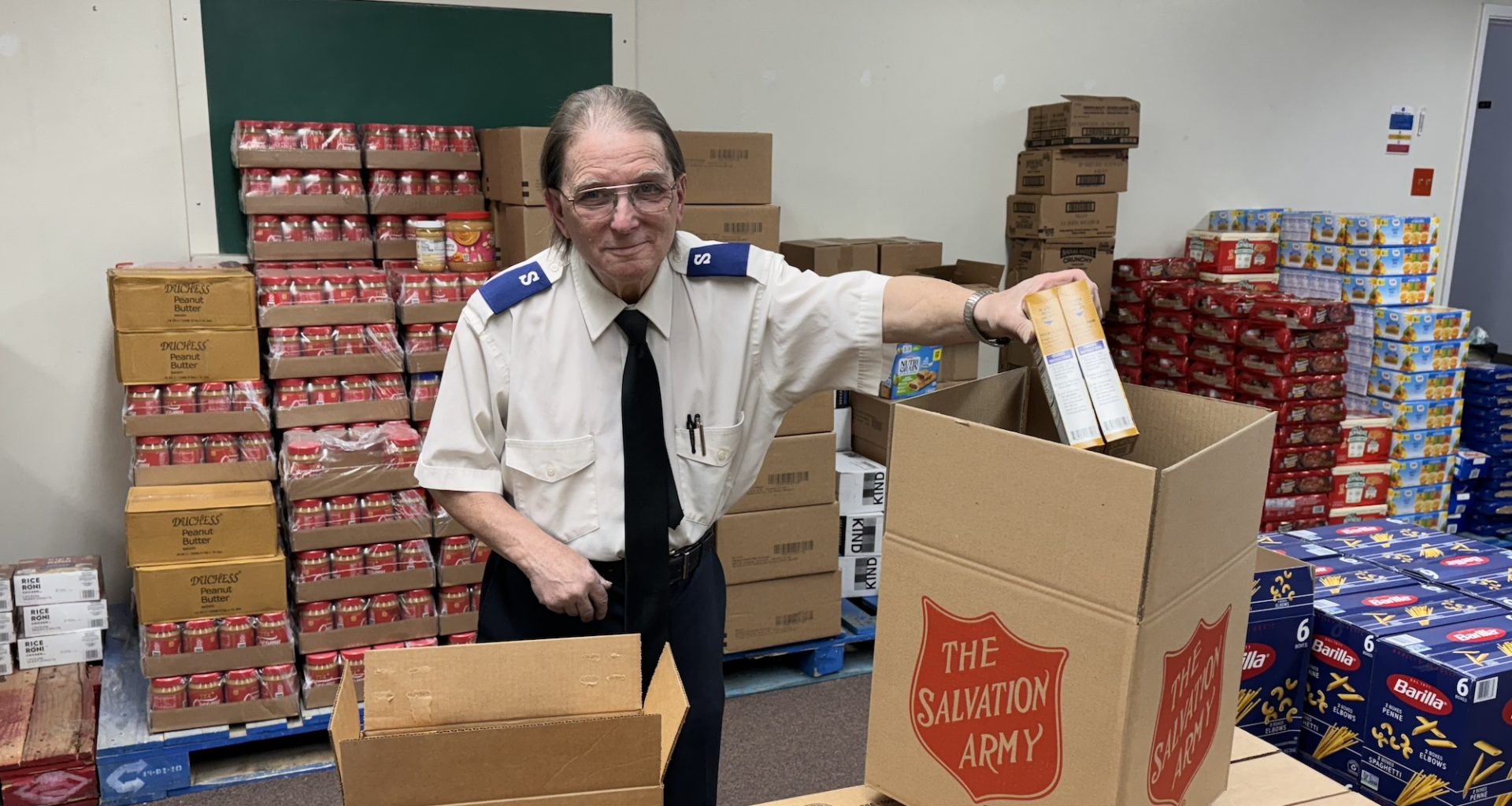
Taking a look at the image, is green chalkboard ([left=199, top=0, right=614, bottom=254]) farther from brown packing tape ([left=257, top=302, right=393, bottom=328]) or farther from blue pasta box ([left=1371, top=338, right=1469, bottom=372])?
blue pasta box ([left=1371, top=338, right=1469, bottom=372])

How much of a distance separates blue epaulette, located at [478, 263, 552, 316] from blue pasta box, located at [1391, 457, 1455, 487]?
4.37m

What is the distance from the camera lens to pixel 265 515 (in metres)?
2.85

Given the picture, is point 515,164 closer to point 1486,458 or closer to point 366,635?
point 366,635

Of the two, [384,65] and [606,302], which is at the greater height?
[384,65]

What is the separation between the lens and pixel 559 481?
1634 mm

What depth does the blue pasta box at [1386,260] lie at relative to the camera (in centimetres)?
469

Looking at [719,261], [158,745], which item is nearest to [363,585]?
[158,745]

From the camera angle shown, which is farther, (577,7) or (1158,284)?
(1158,284)

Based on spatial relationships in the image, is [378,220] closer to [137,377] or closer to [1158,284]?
[137,377]

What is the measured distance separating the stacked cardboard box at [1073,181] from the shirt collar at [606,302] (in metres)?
2.90

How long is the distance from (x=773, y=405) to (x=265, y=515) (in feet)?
5.59

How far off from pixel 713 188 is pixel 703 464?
5.50 feet

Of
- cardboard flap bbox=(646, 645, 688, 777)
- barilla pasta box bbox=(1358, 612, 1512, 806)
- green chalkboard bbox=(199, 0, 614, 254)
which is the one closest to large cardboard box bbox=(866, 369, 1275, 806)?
cardboard flap bbox=(646, 645, 688, 777)

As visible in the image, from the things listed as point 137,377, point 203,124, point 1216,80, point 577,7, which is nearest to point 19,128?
point 203,124
